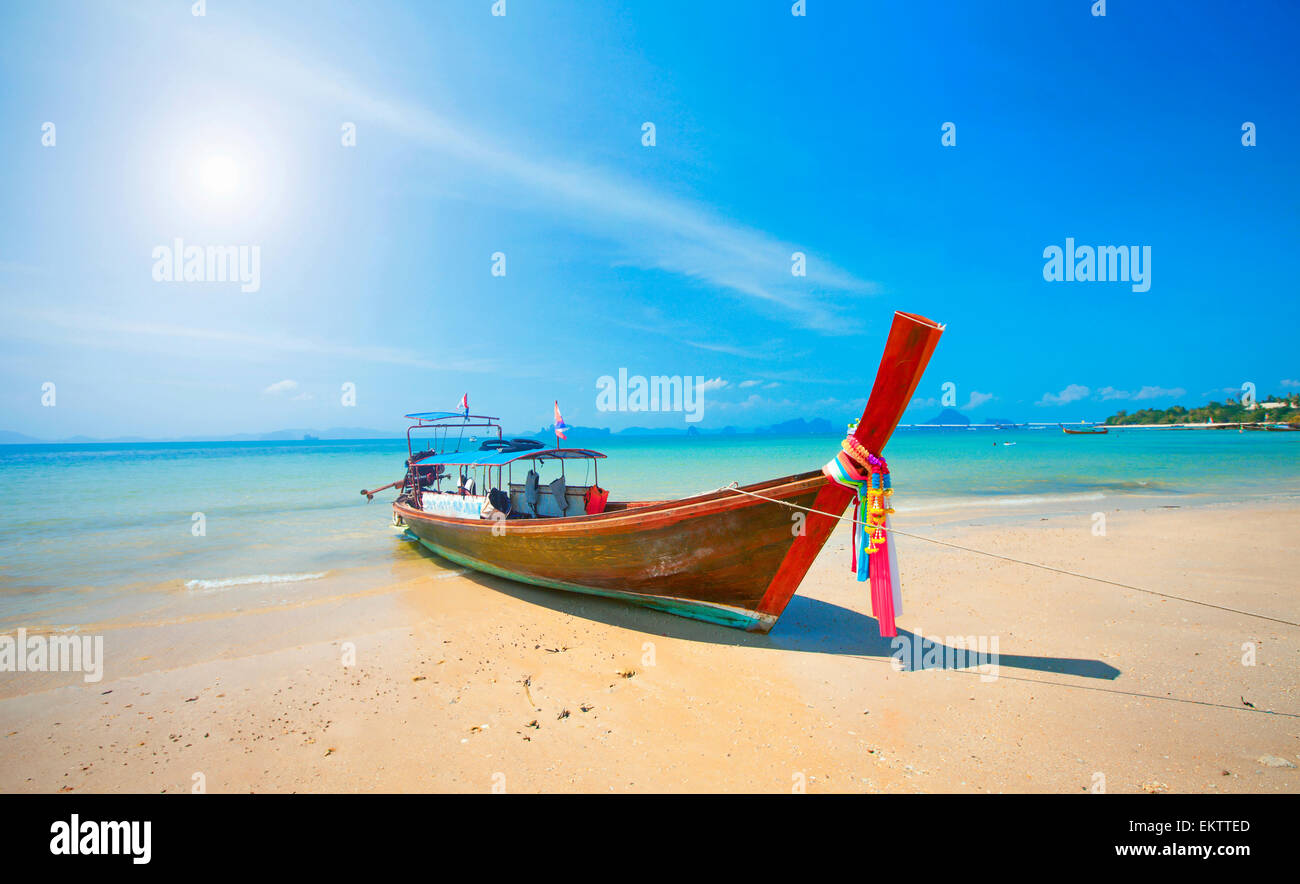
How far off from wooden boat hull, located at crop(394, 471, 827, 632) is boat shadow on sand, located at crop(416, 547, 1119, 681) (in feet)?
0.78

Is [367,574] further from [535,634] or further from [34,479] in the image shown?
[34,479]

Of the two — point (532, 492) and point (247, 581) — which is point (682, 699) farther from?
point (247, 581)

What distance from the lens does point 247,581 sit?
10.1 metres

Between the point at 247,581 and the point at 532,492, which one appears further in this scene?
the point at 532,492

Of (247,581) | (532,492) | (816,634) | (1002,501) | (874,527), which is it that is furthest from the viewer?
(1002,501)

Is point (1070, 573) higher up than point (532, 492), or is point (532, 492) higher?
point (532, 492)

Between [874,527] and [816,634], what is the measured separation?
7.78 ft

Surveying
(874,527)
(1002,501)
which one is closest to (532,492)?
(874,527)

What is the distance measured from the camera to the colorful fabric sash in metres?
5.05

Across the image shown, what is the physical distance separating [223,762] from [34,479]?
4304 centimetres

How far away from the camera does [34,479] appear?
31.0 meters

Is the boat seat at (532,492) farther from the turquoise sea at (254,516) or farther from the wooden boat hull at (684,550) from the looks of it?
the turquoise sea at (254,516)

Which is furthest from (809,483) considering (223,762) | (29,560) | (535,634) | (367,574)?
(29,560)

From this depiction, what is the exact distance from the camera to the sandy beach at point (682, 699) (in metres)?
3.95
